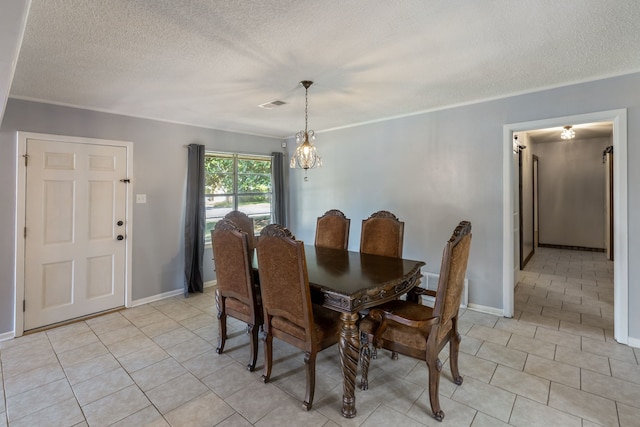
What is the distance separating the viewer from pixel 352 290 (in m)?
1.92

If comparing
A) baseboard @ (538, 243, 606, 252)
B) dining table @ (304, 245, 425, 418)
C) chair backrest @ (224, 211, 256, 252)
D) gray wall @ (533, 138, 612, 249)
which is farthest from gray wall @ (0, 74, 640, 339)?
baseboard @ (538, 243, 606, 252)

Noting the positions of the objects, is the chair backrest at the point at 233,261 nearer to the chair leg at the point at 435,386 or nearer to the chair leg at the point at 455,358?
the chair leg at the point at 435,386

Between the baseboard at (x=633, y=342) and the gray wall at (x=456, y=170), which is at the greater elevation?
the gray wall at (x=456, y=170)

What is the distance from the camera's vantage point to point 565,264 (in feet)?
18.6

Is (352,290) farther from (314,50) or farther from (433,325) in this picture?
(314,50)

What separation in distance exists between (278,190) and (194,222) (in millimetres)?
1578

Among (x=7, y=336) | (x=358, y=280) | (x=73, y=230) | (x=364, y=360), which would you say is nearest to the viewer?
(x=358, y=280)

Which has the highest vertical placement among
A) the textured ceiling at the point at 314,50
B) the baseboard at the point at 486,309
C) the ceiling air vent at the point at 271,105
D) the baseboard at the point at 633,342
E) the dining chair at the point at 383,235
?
the ceiling air vent at the point at 271,105

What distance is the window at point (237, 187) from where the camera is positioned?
4652 mm

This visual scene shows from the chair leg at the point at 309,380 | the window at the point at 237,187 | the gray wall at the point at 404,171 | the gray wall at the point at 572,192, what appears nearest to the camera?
the chair leg at the point at 309,380

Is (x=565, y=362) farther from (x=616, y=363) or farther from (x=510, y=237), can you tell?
(x=510, y=237)

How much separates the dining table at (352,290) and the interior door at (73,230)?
2.68 meters

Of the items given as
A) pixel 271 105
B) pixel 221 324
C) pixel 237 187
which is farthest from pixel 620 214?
pixel 237 187

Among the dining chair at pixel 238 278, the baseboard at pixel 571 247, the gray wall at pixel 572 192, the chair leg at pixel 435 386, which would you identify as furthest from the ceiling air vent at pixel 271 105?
the baseboard at pixel 571 247
